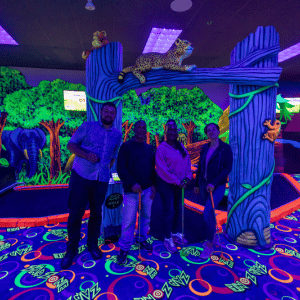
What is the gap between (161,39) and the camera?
3953mm

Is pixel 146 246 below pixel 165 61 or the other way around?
below

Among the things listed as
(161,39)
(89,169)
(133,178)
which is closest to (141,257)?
(133,178)

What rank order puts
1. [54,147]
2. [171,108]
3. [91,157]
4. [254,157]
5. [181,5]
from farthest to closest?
[171,108] < [54,147] < [181,5] < [254,157] < [91,157]

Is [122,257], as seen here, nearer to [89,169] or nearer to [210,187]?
[89,169]

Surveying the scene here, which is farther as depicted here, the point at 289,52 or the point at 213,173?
the point at 289,52

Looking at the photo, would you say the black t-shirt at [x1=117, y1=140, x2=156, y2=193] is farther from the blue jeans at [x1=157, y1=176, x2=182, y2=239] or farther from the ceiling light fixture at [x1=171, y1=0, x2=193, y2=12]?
the ceiling light fixture at [x1=171, y1=0, x2=193, y2=12]

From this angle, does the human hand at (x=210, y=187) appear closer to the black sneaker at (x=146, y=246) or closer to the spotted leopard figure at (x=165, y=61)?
the black sneaker at (x=146, y=246)

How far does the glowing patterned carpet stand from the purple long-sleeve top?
2.77 feet

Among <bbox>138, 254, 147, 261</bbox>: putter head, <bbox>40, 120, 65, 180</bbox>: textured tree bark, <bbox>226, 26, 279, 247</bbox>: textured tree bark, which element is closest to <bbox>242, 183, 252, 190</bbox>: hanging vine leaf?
<bbox>226, 26, 279, 247</bbox>: textured tree bark

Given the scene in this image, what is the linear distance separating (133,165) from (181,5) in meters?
2.66

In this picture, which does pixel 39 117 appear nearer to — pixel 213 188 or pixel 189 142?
pixel 189 142

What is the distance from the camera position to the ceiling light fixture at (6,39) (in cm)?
363

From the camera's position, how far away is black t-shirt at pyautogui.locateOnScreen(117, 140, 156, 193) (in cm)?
194

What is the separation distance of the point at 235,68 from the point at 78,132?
1855mm
